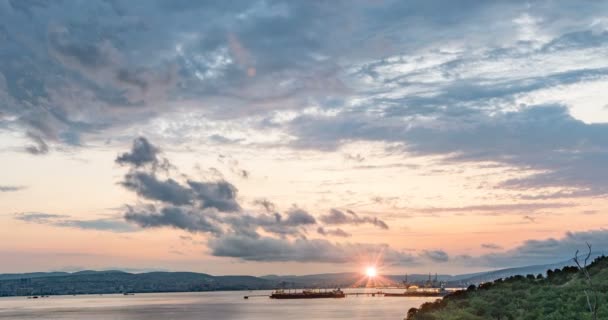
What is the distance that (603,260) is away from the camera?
88375mm

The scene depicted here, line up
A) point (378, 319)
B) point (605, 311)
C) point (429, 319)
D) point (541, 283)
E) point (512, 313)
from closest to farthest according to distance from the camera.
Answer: point (605, 311) < point (512, 313) < point (429, 319) < point (541, 283) < point (378, 319)

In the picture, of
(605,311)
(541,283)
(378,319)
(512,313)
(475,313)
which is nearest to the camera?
(605,311)

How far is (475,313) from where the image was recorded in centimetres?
6650

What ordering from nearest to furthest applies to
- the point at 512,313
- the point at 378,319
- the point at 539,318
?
the point at 539,318 < the point at 512,313 < the point at 378,319

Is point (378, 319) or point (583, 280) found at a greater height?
point (583, 280)

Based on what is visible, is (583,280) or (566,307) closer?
(566,307)

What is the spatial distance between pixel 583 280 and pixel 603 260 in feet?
76.8

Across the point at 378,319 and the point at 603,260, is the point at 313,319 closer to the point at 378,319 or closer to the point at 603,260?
the point at 378,319

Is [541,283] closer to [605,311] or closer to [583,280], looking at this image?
[583,280]

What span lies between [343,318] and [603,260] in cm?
11906

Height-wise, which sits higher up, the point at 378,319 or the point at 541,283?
the point at 541,283

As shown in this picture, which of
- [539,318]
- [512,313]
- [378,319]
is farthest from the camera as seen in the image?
[378,319]

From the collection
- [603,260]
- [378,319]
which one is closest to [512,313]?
[603,260]

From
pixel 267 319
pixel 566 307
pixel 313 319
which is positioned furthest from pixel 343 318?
pixel 566 307
